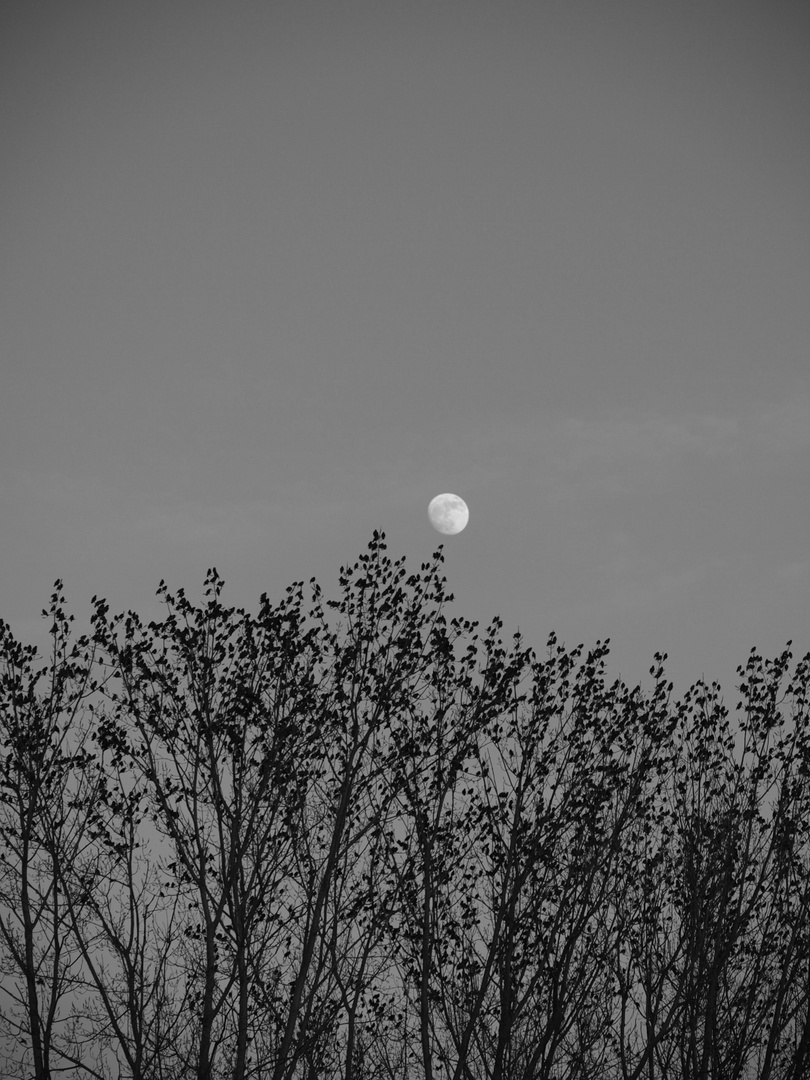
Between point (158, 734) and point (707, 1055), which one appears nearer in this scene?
Result: point (158, 734)

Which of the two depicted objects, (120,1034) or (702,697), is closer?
(120,1034)

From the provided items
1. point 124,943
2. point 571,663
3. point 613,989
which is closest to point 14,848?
point 124,943

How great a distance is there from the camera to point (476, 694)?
12203 mm

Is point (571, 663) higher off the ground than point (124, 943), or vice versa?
point (571, 663)

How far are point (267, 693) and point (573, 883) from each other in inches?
199

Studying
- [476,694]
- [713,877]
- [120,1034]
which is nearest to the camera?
[120,1034]

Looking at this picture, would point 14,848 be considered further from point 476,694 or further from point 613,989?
point 613,989

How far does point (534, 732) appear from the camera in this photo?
12.3 m

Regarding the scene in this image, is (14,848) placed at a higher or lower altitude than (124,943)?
higher

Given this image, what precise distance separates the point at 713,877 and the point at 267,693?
24.6ft

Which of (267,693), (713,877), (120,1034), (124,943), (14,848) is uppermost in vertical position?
(267,693)

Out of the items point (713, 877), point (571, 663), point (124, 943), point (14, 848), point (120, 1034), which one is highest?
point (571, 663)

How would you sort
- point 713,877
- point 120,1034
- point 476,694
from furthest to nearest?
point 713,877 → point 476,694 → point 120,1034

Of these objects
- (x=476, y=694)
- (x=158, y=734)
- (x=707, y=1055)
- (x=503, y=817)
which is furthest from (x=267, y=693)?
(x=707, y=1055)
